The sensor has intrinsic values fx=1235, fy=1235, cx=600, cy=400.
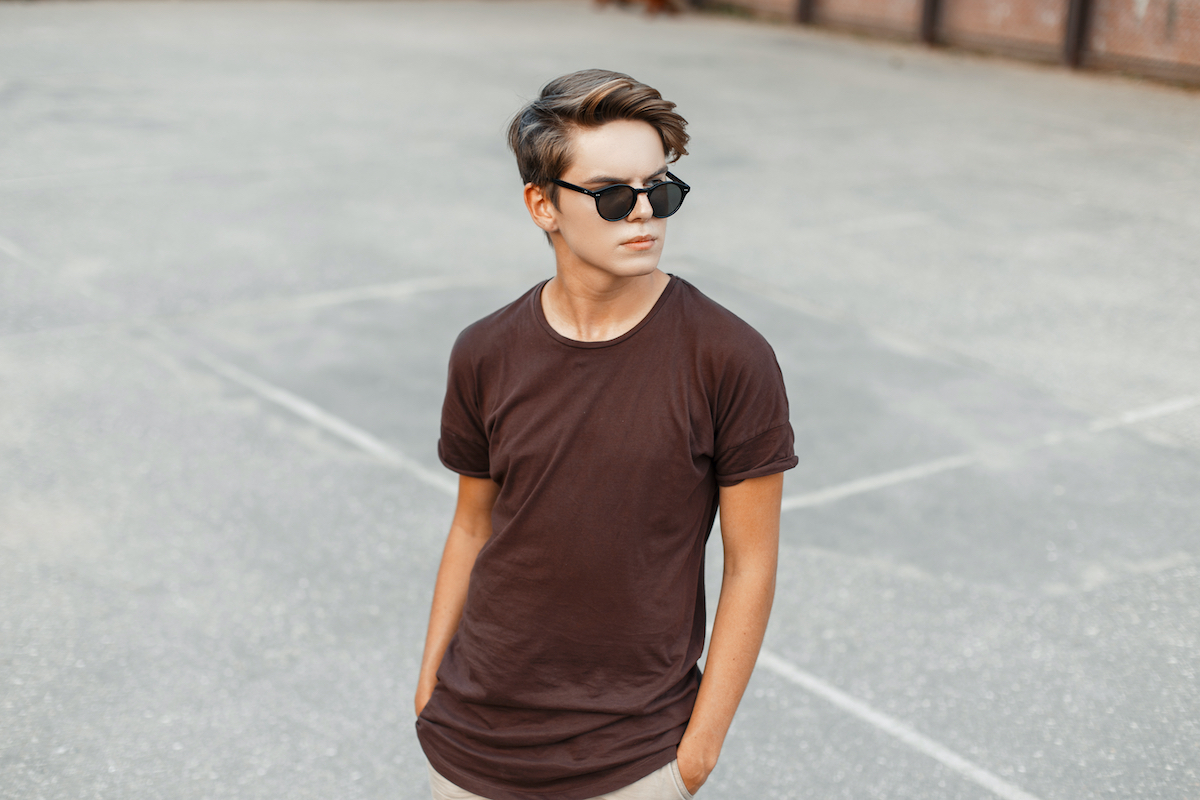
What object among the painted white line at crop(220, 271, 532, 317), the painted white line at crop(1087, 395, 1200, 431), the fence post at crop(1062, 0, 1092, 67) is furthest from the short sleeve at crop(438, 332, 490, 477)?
the fence post at crop(1062, 0, 1092, 67)

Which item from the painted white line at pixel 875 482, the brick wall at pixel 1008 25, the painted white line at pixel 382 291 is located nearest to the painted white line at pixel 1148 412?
the painted white line at pixel 875 482

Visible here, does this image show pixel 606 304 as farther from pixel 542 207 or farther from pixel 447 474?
pixel 447 474

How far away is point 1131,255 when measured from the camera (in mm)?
9172

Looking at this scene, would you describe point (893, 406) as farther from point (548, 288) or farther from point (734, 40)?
point (734, 40)

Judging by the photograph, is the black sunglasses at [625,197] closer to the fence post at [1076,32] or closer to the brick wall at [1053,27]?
the brick wall at [1053,27]

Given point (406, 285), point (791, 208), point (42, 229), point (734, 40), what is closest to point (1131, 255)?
point (791, 208)

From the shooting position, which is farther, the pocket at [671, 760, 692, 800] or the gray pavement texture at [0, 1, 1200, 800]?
the gray pavement texture at [0, 1, 1200, 800]

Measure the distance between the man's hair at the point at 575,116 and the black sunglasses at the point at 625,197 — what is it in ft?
0.18

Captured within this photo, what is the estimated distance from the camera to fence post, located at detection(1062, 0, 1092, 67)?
17.6m

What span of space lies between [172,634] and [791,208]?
727cm

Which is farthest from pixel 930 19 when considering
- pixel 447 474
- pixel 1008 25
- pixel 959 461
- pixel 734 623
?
pixel 734 623

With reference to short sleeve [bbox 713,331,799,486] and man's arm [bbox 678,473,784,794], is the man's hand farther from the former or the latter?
short sleeve [bbox 713,331,799,486]

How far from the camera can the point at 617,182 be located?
2.04 m

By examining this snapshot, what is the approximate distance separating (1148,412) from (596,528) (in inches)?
200
